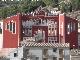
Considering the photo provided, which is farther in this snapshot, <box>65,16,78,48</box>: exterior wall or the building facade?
<box>65,16,78,48</box>: exterior wall

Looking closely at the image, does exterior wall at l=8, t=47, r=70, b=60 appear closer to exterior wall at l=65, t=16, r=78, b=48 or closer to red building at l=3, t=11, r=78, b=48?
red building at l=3, t=11, r=78, b=48

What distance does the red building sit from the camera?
38.3 metres

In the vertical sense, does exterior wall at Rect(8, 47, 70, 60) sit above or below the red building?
below

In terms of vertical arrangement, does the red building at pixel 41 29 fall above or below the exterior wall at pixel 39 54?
above

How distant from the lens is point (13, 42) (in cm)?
3734

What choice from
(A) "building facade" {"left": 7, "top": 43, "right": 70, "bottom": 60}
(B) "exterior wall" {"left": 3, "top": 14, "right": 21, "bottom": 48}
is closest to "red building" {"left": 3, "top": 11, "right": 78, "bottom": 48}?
(B) "exterior wall" {"left": 3, "top": 14, "right": 21, "bottom": 48}

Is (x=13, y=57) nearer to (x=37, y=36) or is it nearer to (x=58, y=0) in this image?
(x=37, y=36)

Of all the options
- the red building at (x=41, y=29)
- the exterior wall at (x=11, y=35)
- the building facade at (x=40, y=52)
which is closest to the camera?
the building facade at (x=40, y=52)

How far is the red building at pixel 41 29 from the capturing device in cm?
3831

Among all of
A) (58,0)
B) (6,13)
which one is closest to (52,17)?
(6,13)

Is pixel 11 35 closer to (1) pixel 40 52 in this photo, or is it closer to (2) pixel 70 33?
(2) pixel 70 33

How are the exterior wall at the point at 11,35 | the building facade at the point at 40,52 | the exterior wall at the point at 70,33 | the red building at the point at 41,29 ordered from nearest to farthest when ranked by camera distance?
the building facade at the point at 40,52 < the exterior wall at the point at 11,35 < the red building at the point at 41,29 < the exterior wall at the point at 70,33

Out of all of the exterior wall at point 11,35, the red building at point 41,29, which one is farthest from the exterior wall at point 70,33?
the exterior wall at point 11,35

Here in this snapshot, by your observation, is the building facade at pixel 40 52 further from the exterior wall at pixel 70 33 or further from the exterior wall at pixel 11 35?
the exterior wall at pixel 70 33
